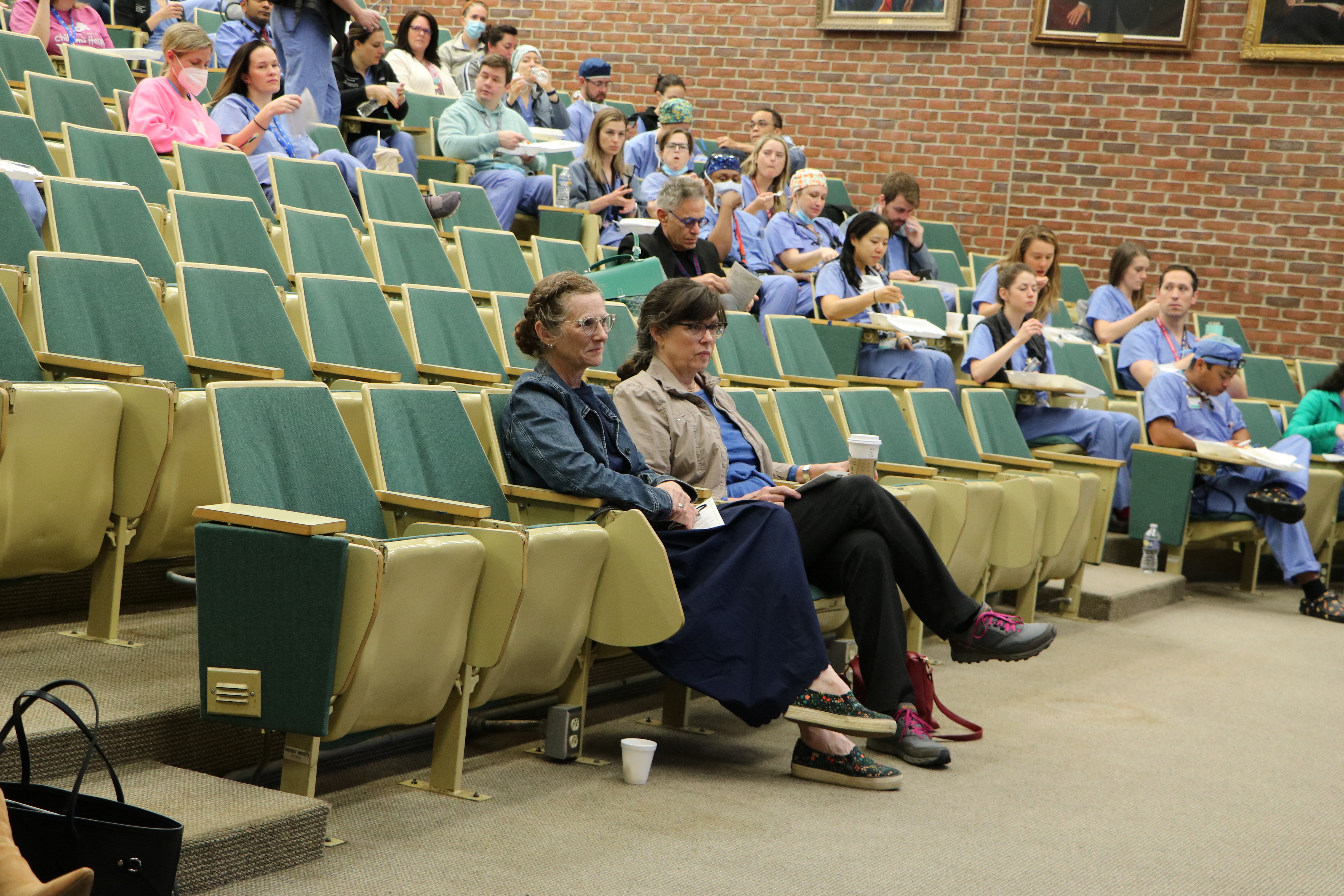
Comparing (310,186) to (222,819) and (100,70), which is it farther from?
(222,819)

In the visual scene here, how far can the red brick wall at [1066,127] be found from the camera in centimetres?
682

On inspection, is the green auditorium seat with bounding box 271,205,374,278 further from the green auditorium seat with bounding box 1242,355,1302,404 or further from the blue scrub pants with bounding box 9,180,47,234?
the green auditorium seat with bounding box 1242,355,1302,404

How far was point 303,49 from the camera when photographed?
194 inches

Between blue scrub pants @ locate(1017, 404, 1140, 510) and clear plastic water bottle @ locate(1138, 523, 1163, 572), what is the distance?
0.17 m

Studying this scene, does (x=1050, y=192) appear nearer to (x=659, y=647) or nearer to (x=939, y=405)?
(x=939, y=405)

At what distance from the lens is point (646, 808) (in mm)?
2078

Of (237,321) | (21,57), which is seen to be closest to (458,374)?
(237,321)

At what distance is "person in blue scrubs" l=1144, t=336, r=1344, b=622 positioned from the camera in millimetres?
4395

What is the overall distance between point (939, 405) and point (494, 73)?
2.81 metres

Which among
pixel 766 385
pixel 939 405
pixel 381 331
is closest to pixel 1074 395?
pixel 939 405

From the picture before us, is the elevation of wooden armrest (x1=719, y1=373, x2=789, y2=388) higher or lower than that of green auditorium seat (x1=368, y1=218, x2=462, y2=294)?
lower

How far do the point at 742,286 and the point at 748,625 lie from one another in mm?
2155

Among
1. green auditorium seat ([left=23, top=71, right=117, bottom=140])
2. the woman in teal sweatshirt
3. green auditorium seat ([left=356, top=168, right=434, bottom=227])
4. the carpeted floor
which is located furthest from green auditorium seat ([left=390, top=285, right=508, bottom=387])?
the woman in teal sweatshirt

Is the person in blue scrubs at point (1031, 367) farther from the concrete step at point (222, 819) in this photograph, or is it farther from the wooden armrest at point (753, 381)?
the concrete step at point (222, 819)
